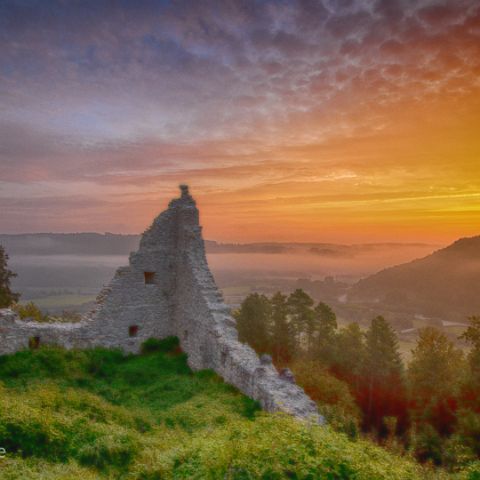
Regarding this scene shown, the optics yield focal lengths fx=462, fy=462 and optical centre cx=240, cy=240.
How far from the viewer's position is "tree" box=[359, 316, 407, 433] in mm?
32281

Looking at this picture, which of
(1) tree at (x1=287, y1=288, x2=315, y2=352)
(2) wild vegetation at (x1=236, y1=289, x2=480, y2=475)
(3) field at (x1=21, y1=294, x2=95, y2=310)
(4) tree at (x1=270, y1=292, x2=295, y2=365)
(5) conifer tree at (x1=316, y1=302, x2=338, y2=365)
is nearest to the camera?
(2) wild vegetation at (x1=236, y1=289, x2=480, y2=475)

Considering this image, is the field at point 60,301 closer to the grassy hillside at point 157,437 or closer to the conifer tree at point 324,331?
the conifer tree at point 324,331

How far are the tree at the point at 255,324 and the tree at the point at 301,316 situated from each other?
211 centimetres

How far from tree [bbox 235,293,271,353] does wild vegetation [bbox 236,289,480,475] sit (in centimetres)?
8

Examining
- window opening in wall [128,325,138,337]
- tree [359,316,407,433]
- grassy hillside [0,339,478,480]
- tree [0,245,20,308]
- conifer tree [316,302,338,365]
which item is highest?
tree [0,245,20,308]

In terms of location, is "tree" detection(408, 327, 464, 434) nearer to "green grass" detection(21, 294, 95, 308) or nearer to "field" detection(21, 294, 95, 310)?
"field" detection(21, 294, 95, 310)

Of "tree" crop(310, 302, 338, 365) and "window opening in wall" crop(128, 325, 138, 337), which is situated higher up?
"window opening in wall" crop(128, 325, 138, 337)

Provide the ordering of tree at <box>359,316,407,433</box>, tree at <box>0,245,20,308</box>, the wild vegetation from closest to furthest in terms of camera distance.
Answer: the wild vegetation
tree at <box>359,316,407,433</box>
tree at <box>0,245,20,308</box>

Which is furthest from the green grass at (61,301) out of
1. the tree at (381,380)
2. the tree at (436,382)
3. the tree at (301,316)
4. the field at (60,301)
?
the tree at (436,382)

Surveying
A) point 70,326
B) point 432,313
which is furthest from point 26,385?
point 432,313

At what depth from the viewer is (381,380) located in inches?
1335

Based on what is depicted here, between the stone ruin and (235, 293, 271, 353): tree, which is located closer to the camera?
the stone ruin

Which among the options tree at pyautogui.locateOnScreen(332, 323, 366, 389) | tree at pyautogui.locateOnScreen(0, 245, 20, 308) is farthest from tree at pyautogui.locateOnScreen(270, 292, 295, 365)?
tree at pyautogui.locateOnScreen(0, 245, 20, 308)

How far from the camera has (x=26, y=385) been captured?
1502 cm
